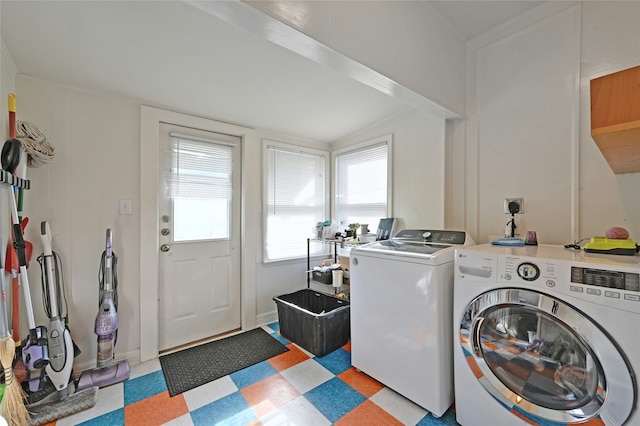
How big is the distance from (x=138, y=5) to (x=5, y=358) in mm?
1818

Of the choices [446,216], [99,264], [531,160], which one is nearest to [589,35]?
[531,160]

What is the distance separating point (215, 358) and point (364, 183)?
2131 millimetres

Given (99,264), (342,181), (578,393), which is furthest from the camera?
(342,181)

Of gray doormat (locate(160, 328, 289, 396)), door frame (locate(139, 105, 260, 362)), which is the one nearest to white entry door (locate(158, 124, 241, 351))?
door frame (locate(139, 105, 260, 362))

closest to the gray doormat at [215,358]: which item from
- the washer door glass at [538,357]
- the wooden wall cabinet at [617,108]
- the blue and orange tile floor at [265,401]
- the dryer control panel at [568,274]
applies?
the blue and orange tile floor at [265,401]

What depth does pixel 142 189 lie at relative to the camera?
81.1 inches

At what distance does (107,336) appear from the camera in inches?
70.5

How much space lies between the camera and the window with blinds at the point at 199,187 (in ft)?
7.57

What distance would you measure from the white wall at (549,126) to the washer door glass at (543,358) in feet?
2.72

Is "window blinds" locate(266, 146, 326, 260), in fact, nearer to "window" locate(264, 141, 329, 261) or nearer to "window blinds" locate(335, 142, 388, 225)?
"window" locate(264, 141, 329, 261)

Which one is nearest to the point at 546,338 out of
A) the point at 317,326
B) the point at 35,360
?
the point at 317,326

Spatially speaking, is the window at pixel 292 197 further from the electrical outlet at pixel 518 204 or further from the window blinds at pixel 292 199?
the electrical outlet at pixel 518 204

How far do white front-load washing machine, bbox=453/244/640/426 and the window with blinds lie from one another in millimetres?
2085

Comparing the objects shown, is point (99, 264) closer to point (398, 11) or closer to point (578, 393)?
point (398, 11)
